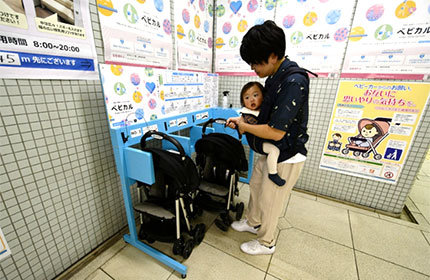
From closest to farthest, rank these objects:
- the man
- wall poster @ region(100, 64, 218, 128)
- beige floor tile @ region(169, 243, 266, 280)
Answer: the man < wall poster @ region(100, 64, 218, 128) < beige floor tile @ region(169, 243, 266, 280)

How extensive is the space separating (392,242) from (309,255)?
0.89 m

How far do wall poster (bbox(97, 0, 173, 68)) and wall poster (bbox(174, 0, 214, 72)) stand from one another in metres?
0.18

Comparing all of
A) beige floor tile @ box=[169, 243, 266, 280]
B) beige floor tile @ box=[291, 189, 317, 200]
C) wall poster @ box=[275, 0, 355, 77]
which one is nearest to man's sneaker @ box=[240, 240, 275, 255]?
beige floor tile @ box=[169, 243, 266, 280]

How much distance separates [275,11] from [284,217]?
7.63 feet

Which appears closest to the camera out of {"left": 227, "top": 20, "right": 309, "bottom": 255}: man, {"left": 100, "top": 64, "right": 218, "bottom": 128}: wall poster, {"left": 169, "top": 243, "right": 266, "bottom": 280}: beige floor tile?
{"left": 227, "top": 20, "right": 309, "bottom": 255}: man

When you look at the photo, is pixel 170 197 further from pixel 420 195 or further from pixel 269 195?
pixel 420 195

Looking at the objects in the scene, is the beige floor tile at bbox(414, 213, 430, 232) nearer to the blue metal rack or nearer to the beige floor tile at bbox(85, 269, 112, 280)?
the blue metal rack

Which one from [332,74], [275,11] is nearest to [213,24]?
[275,11]

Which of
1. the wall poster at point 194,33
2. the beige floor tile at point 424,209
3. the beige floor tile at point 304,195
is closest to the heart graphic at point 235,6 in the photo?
the wall poster at point 194,33

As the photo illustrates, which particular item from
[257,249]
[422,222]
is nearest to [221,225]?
[257,249]

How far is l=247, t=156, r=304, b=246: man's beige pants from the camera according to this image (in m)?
1.34

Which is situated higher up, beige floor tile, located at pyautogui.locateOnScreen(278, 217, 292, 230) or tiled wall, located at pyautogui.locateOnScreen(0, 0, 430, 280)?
tiled wall, located at pyautogui.locateOnScreen(0, 0, 430, 280)

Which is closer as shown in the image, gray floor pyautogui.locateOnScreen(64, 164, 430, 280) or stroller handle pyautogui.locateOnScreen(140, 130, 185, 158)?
stroller handle pyautogui.locateOnScreen(140, 130, 185, 158)

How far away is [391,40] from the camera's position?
1758mm
